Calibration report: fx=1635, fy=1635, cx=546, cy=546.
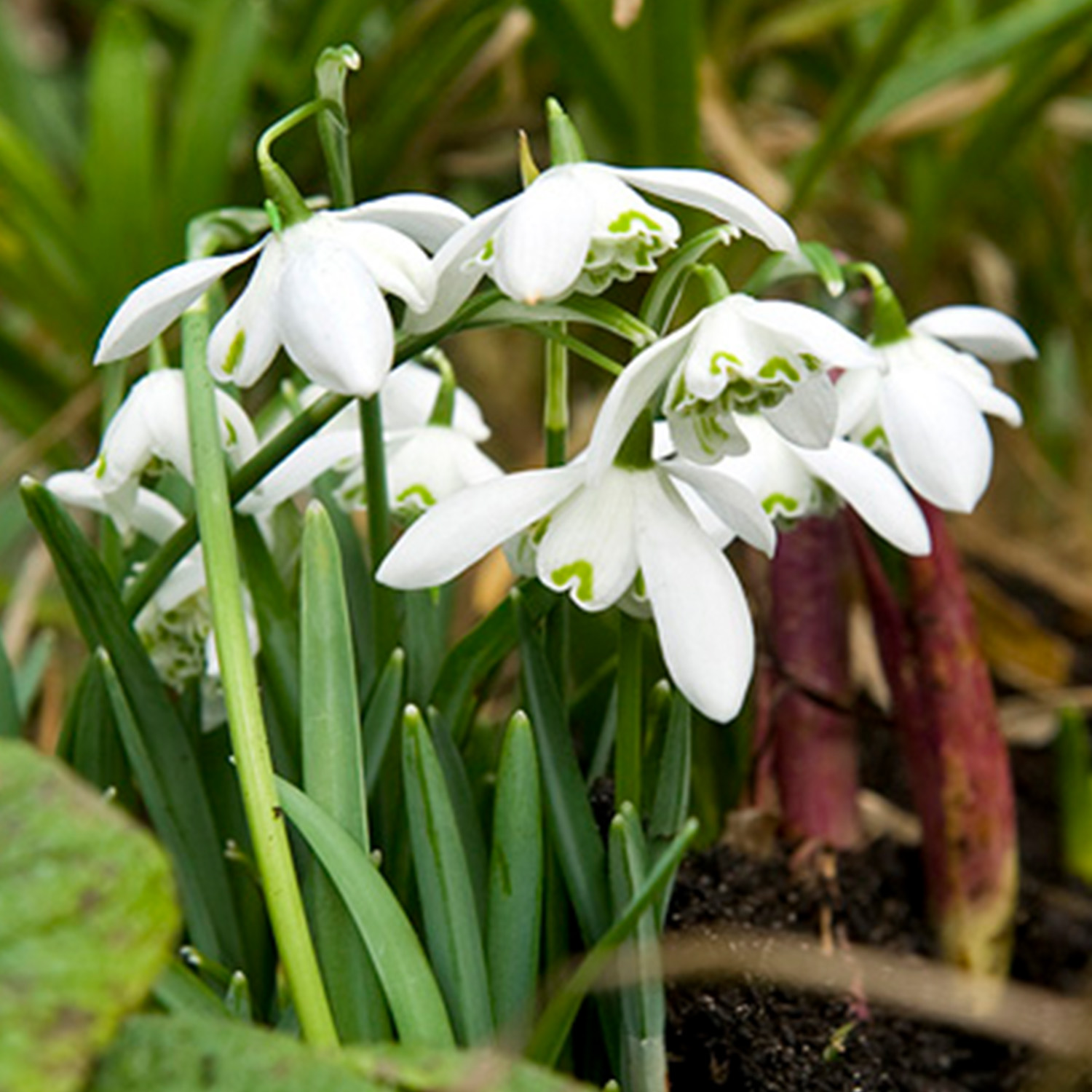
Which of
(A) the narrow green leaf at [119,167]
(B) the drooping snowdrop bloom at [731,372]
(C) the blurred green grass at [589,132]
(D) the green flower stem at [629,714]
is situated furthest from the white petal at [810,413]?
(A) the narrow green leaf at [119,167]

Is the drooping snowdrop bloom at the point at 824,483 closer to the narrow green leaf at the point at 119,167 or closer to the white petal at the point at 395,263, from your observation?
the white petal at the point at 395,263

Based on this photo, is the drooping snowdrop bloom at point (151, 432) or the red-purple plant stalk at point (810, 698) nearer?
the drooping snowdrop bloom at point (151, 432)

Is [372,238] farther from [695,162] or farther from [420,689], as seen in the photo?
[695,162]

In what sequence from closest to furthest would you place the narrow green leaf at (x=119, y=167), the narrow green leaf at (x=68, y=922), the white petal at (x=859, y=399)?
the narrow green leaf at (x=68, y=922), the white petal at (x=859, y=399), the narrow green leaf at (x=119, y=167)

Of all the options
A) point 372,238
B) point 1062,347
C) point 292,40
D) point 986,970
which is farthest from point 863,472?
point 1062,347

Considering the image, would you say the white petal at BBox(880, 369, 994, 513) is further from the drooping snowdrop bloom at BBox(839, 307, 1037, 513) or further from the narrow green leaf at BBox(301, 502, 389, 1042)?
the narrow green leaf at BBox(301, 502, 389, 1042)

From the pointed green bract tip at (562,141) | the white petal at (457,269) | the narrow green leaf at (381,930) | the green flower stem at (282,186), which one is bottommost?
the narrow green leaf at (381,930)

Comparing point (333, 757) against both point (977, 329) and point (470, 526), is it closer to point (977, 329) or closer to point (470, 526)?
point (470, 526)
